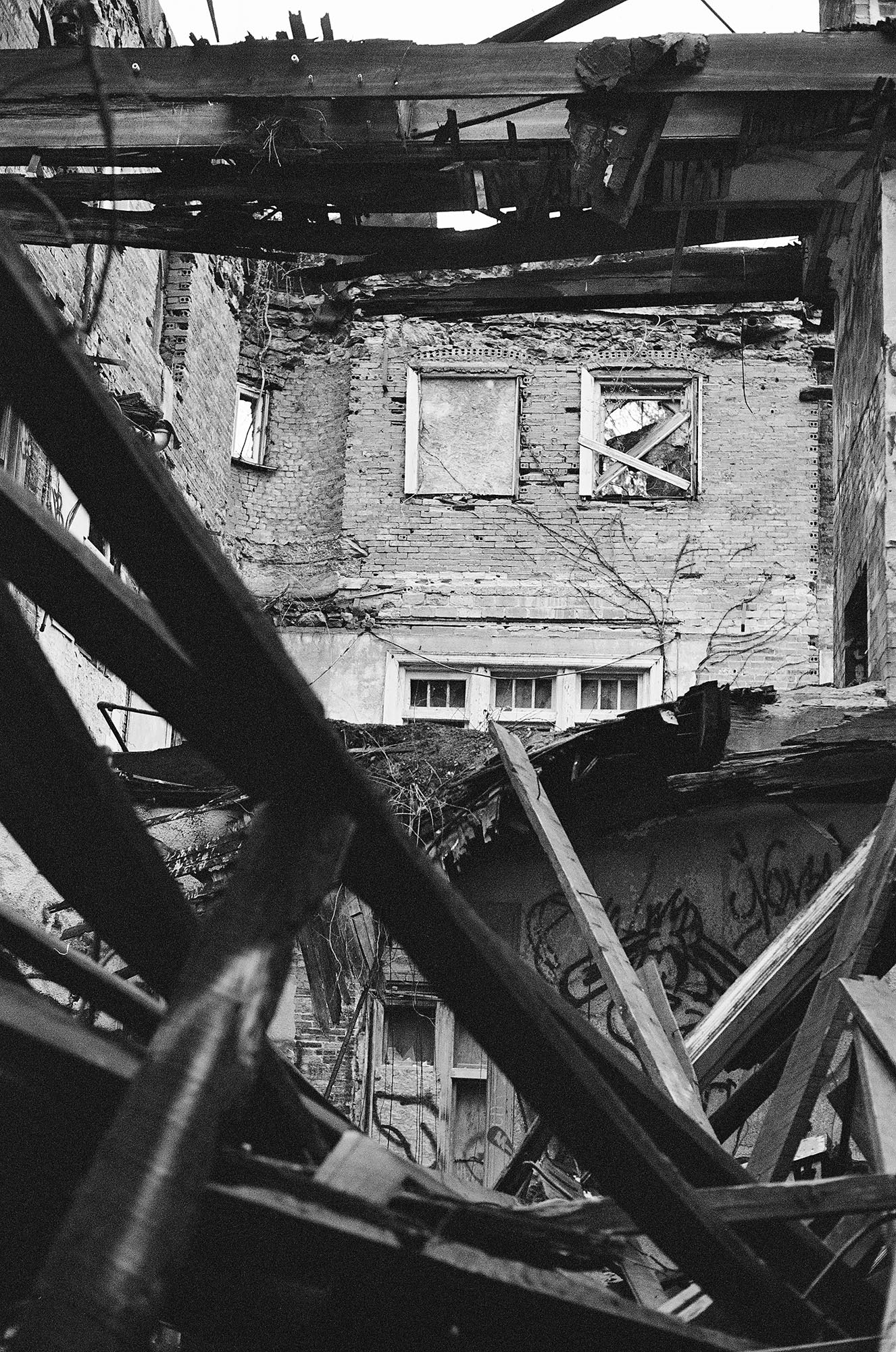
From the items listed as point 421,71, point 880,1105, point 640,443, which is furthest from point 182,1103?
point 640,443

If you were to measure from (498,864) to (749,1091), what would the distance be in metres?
3.34

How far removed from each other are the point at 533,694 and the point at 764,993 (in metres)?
10.3

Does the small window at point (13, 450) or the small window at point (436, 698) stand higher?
the small window at point (13, 450)

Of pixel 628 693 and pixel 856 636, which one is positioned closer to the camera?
pixel 856 636

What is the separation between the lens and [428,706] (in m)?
15.9

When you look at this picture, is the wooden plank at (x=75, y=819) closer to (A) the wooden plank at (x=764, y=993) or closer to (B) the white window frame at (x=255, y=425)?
(A) the wooden plank at (x=764, y=993)

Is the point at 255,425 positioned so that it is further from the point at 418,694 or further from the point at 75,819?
the point at 75,819

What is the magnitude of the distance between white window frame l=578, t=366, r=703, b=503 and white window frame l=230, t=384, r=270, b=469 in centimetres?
414

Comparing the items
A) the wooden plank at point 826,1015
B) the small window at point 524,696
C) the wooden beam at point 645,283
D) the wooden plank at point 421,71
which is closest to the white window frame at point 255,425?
the small window at point 524,696

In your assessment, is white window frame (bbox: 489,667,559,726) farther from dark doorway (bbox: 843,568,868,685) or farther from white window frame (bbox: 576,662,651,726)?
dark doorway (bbox: 843,568,868,685)

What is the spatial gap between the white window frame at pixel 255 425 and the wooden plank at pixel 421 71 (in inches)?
346

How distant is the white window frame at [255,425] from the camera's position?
1769cm

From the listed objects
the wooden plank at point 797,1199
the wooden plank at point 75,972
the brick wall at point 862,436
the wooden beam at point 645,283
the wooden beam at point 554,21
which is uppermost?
the wooden beam at point 554,21

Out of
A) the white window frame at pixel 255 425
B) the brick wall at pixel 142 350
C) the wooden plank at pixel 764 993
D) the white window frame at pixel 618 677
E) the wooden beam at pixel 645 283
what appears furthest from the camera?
the white window frame at pixel 255 425
